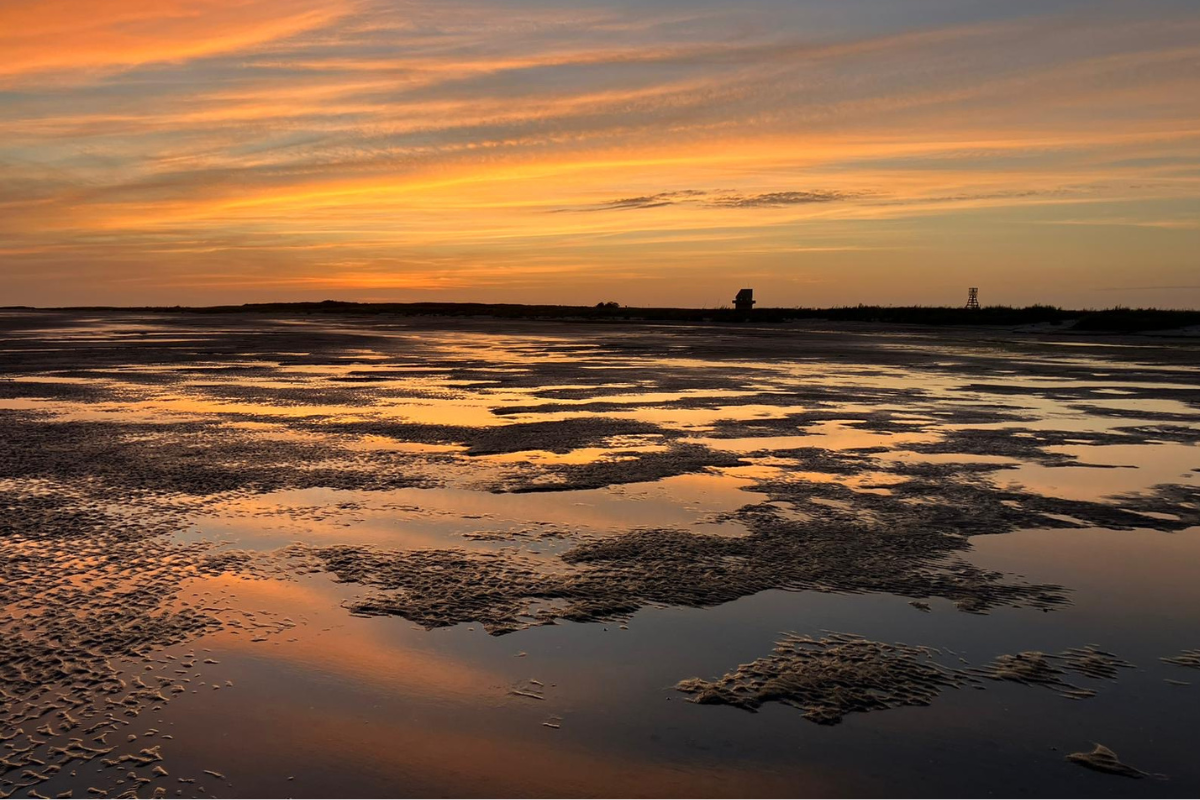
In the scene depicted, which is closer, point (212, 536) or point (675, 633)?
point (675, 633)

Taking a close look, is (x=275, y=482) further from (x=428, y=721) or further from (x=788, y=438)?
(x=788, y=438)

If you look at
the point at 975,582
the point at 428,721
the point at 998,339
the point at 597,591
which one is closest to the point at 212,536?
the point at 597,591

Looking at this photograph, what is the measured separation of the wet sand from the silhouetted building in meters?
84.7

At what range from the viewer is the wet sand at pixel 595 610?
3885 mm

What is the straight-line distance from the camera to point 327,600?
5.79 meters

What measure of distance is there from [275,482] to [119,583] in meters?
3.39

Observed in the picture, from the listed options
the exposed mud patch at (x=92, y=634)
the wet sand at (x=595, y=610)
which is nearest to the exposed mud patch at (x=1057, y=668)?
the wet sand at (x=595, y=610)

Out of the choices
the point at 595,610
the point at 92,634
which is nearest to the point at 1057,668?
the point at 595,610

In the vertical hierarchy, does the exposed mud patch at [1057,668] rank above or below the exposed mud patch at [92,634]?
above

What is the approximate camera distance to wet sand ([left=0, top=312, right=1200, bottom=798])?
12.7 ft

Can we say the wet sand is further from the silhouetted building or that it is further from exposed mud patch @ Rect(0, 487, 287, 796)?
the silhouetted building

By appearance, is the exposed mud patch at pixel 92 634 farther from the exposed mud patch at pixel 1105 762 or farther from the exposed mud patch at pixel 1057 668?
the exposed mud patch at pixel 1057 668

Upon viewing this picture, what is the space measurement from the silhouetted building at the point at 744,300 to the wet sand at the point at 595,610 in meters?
84.7

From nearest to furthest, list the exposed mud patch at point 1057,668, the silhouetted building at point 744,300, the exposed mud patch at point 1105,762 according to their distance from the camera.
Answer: the exposed mud patch at point 1105,762 < the exposed mud patch at point 1057,668 < the silhouetted building at point 744,300
